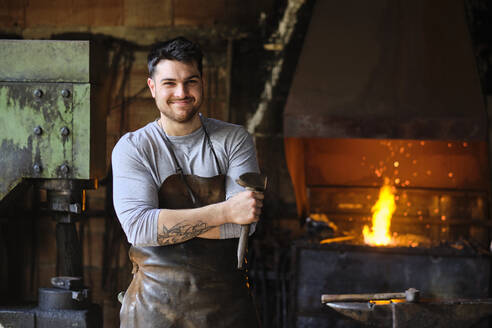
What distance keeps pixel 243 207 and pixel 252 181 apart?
95 millimetres

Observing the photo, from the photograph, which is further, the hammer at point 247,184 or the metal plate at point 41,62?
the metal plate at point 41,62

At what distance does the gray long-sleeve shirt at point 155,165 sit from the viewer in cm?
210

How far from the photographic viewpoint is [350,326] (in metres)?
4.05

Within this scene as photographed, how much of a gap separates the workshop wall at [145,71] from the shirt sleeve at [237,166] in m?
2.47

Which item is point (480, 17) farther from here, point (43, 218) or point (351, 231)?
point (43, 218)

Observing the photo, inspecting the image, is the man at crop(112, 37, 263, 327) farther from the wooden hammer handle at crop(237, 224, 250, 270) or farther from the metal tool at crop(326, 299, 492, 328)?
the metal tool at crop(326, 299, 492, 328)

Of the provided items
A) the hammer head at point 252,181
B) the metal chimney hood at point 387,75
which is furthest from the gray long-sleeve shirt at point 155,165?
the metal chimney hood at point 387,75

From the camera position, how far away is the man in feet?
6.97

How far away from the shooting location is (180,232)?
210 centimetres

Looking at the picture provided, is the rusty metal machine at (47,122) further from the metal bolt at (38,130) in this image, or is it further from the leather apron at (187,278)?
the leather apron at (187,278)

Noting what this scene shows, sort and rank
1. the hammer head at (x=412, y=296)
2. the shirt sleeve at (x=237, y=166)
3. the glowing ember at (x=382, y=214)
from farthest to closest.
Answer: the glowing ember at (x=382, y=214), the hammer head at (x=412, y=296), the shirt sleeve at (x=237, y=166)

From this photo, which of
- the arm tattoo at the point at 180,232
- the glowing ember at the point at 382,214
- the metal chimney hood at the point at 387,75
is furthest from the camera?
the glowing ember at the point at 382,214

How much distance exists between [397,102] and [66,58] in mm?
2064

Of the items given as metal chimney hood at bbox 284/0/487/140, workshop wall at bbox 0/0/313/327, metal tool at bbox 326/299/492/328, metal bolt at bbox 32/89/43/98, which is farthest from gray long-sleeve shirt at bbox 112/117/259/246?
workshop wall at bbox 0/0/313/327
